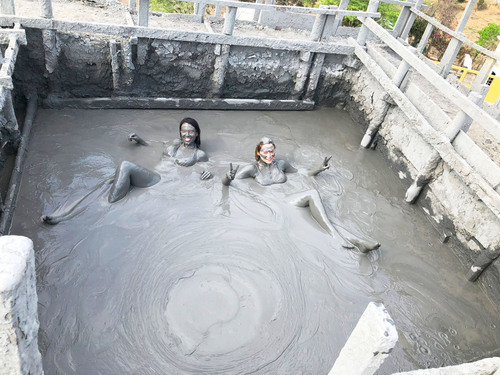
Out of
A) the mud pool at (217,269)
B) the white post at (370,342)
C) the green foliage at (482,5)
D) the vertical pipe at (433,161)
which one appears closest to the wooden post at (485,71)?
the vertical pipe at (433,161)

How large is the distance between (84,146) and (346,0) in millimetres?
6960

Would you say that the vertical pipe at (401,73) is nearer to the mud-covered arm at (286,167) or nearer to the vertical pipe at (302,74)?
the vertical pipe at (302,74)

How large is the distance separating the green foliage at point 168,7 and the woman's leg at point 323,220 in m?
9.09

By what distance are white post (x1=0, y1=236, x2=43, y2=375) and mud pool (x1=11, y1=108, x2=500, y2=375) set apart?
2.34 m

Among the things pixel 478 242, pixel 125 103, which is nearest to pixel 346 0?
pixel 125 103

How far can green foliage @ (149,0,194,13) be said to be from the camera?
42.6ft

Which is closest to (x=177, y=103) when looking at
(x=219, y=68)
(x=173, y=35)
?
(x=219, y=68)

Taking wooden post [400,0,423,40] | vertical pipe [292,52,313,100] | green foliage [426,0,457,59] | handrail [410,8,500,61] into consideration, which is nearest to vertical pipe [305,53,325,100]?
vertical pipe [292,52,313,100]

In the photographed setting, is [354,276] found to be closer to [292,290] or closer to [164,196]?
[292,290]

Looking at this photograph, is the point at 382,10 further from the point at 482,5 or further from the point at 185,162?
the point at 482,5

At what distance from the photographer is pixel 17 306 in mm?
2088

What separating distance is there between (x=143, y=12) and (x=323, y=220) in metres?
5.30

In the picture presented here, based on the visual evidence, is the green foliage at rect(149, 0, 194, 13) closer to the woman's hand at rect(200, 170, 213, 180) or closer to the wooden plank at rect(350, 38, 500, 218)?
the wooden plank at rect(350, 38, 500, 218)

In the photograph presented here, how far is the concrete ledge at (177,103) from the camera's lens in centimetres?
838
